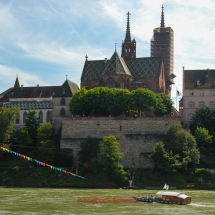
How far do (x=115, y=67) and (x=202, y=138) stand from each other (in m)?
27.0

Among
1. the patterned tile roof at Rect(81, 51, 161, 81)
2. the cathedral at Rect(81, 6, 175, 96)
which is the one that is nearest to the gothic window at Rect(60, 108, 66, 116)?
the cathedral at Rect(81, 6, 175, 96)

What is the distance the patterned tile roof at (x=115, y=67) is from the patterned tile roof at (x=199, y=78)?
12.6 meters

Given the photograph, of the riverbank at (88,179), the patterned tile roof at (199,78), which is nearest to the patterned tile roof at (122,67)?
the patterned tile roof at (199,78)

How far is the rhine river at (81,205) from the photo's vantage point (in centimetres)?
4881

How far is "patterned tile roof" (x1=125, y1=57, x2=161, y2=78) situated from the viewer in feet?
348

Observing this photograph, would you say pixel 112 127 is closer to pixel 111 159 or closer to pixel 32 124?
pixel 111 159

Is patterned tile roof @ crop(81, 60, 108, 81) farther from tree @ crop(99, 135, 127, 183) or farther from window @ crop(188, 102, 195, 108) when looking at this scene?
tree @ crop(99, 135, 127, 183)

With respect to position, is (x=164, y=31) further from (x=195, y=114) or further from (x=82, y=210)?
(x=82, y=210)

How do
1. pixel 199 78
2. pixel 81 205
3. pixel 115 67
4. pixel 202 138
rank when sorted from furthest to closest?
pixel 115 67
pixel 199 78
pixel 202 138
pixel 81 205

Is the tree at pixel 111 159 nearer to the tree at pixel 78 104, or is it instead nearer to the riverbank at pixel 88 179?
the riverbank at pixel 88 179

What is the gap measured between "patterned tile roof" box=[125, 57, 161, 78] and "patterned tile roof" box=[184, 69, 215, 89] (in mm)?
7135

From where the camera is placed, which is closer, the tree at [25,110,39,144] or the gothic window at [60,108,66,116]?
the tree at [25,110,39,144]

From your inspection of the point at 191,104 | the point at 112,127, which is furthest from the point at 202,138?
the point at 112,127

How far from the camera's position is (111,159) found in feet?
244
